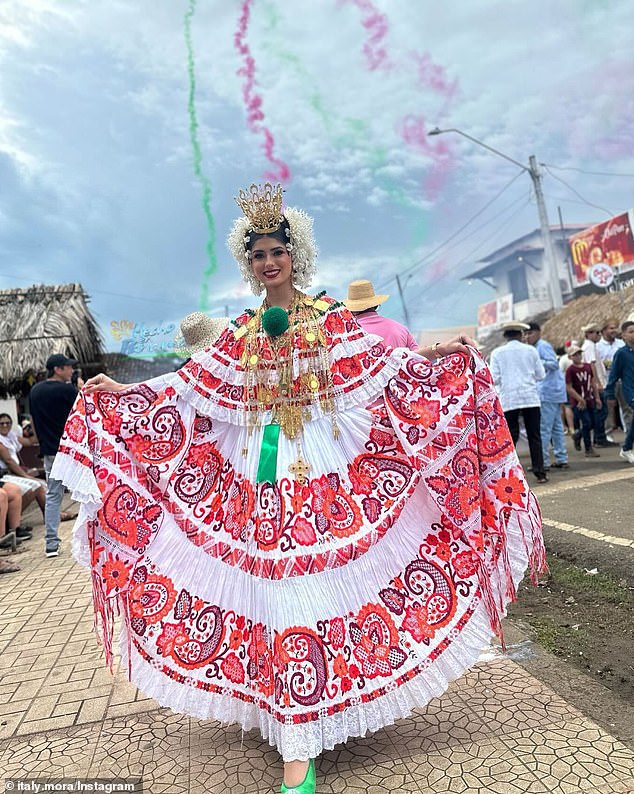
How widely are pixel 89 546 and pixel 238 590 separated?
63 cm

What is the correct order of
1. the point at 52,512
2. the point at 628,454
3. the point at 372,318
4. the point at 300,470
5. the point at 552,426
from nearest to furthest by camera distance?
the point at 300,470
the point at 372,318
the point at 52,512
the point at 628,454
the point at 552,426

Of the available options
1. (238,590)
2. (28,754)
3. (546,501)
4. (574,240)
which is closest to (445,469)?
(238,590)

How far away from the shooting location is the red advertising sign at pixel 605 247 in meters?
23.4

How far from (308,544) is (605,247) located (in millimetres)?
26236

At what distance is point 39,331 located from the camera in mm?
14492

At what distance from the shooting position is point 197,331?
4.56 m

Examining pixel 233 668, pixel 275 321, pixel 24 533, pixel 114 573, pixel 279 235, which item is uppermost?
pixel 279 235

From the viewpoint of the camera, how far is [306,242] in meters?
2.70

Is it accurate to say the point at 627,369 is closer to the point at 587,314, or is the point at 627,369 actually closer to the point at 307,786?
the point at 307,786

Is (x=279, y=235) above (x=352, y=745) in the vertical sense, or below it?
above

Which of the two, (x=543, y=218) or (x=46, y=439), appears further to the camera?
(x=543, y=218)

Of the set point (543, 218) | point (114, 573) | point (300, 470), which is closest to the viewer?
point (300, 470)

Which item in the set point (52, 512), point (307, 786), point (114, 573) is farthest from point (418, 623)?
point (52, 512)

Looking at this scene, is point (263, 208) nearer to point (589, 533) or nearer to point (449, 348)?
point (449, 348)
